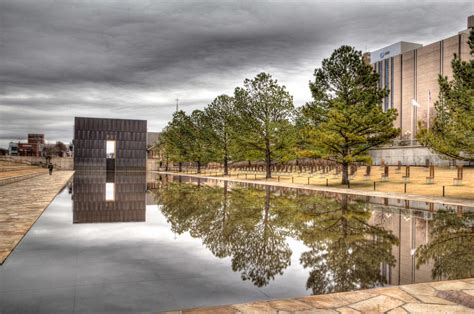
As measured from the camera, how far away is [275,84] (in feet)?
163

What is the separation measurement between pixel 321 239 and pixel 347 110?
2362 centimetres

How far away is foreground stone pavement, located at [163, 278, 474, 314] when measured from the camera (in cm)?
558

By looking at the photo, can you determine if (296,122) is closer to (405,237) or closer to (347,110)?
(347,110)

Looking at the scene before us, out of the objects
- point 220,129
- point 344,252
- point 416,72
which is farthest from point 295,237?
point 416,72

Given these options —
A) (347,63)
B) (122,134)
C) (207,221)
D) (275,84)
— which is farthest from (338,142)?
(122,134)

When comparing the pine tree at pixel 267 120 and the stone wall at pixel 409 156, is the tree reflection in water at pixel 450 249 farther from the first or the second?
the stone wall at pixel 409 156

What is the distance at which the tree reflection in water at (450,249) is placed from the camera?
7.99m

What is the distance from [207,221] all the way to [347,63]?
83.8 ft

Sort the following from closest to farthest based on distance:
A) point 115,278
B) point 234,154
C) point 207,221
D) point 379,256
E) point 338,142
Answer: point 115,278, point 379,256, point 207,221, point 338,142, point 234,154

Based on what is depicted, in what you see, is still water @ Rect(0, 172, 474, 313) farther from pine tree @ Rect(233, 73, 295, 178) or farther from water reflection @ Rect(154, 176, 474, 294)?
pine tree @ Rect(233, 73, 295, 178)

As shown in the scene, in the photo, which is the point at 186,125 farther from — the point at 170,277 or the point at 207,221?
the point at 170,277

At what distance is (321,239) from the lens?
1105cm

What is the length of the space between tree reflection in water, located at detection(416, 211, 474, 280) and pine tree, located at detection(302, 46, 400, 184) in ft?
59.6

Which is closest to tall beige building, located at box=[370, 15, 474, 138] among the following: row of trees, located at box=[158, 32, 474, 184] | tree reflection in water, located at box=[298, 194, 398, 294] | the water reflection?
row of trees, located at box=[158, 32, 474, 184]
